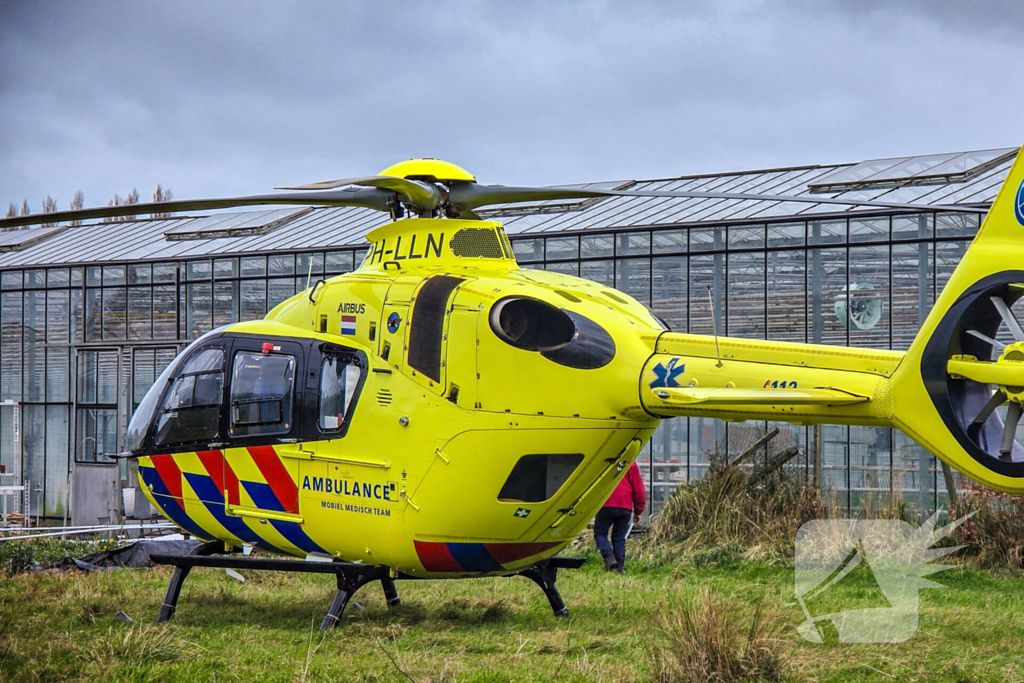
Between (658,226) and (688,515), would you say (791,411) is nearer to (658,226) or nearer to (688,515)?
Result: (688,515)

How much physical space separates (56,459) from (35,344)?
9.03ft

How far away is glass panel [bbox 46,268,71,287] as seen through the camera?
2558 cm

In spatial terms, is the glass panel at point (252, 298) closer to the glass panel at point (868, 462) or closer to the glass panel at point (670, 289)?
the glass panel at point (670, 289)

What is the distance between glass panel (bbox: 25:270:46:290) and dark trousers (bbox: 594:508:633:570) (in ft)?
57.1

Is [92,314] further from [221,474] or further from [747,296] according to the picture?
[221,474]

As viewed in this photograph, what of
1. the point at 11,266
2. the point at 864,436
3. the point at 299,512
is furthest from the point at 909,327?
the point at 11,266

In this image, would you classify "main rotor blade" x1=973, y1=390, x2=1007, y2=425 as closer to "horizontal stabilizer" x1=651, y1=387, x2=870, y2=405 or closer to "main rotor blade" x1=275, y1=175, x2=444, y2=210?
"horizontal stabilizer" x1=651, y1=387, x2=870, y2=405

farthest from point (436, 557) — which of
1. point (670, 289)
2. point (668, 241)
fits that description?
point (668, 241)

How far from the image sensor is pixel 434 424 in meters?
8.98

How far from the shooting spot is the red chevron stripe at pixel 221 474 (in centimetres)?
1016

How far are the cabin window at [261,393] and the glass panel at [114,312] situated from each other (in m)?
16.2

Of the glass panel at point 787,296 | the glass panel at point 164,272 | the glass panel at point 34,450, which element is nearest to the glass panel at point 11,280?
the glass panel at point 34,450

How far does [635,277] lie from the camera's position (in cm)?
2003

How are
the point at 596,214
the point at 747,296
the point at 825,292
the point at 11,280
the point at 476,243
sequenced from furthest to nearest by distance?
the point at 11,280, the point at 596,214, the point at 747,296, the point at 825,292, the point at 476,243
